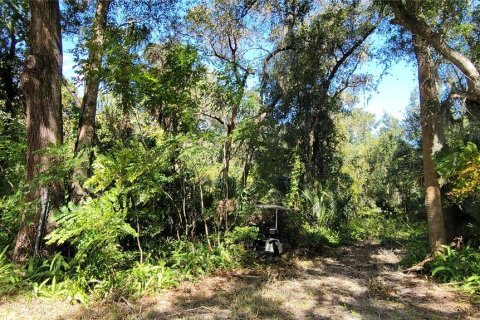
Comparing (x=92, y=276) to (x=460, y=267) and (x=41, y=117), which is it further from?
(x=460, y=267)

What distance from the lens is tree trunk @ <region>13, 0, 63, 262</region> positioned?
4.66 meters

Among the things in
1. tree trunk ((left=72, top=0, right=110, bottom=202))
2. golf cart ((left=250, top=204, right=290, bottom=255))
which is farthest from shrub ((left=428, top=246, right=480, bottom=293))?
tree trunk ((left=72, top=0, right=110, bottom=202))

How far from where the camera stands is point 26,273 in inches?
168

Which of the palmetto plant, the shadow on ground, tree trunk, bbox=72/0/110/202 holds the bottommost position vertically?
the shadow on ground

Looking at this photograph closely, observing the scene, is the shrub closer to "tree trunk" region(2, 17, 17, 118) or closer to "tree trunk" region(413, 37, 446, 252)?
"tree trunk" region(413, 37, 446, 252)

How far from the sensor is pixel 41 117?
16.3ft

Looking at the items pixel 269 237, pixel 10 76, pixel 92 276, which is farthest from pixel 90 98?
pixel 269 237

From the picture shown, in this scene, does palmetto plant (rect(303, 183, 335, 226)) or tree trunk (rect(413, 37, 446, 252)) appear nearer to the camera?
tree trunk (rect(413, 37, 446, 252))

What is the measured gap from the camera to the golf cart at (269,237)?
6367 mm

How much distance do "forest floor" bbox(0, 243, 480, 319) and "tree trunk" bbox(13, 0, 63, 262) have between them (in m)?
1.11

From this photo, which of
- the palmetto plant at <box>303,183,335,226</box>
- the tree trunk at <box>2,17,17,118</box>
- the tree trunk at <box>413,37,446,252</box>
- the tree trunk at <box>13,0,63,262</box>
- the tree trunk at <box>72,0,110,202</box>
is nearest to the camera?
the tree trunk at <box>13,0,63,262</box>

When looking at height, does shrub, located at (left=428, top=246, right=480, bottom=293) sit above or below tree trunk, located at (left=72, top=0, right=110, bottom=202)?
below

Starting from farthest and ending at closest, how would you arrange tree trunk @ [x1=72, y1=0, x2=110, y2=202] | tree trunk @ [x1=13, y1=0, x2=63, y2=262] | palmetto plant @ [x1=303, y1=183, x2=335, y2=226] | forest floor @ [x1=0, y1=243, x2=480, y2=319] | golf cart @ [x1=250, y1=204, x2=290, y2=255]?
palmetto plant @ [x1=303, y1=183, x2=335, y2=226], golf cart @ [x1=250, y1=204, x2=290, y2=255], tree trunk @ [x1=72, y1=0, x2=110, y2=202], tree trunk @ [x1=13, y1=0, x2=63, y2=262], forest floor @ [x1=0, y1=243, x2=480, y2=319]

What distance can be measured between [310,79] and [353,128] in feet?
87.0
